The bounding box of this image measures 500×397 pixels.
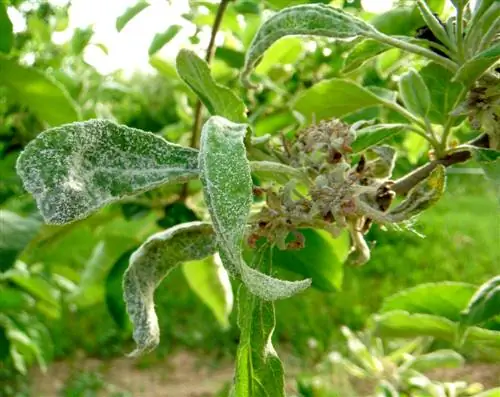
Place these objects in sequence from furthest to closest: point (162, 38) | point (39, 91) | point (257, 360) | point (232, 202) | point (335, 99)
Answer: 1. point (162, 38)
2. point (39, 91)
3. point (335, 99)
4. point (257, 360)
5. point (232, 202)

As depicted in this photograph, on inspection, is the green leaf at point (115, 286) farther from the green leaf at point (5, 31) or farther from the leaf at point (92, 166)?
the leaf at point (92, 166)

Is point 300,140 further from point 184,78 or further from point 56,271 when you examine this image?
point 56,271

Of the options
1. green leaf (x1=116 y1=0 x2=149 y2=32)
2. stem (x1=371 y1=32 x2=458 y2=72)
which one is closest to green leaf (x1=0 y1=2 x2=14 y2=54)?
green leaf (x1=116 y1=0 x2=149 y2=32)

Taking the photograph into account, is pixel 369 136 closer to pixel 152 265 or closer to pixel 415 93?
pixel 415 93

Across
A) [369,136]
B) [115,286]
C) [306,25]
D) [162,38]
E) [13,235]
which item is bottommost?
[115,286]

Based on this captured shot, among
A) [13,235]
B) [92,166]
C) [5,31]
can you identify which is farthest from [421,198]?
[5,31]

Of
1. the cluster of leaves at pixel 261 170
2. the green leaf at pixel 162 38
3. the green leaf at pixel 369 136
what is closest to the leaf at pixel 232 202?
the cluster of leaves at pixel 261 170
